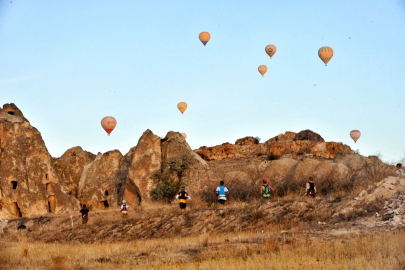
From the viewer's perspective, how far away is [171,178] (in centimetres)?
3928

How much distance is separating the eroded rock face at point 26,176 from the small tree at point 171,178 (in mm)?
7831

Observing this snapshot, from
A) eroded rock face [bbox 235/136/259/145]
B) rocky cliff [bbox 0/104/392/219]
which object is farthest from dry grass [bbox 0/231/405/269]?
eroded rock face [bbox 235/136/259/145]

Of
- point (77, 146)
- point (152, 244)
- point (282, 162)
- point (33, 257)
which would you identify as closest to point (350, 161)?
point (282, 162)

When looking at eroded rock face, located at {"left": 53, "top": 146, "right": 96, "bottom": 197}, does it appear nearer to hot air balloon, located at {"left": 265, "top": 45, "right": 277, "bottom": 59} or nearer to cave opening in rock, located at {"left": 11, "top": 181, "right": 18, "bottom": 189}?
cave opening in rock, located at {"left": 11, "top": 181, "right": 18, "bottom": 189}

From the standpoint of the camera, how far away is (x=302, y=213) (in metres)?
21.7

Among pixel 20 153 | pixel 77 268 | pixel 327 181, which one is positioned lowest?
pixel 77 268

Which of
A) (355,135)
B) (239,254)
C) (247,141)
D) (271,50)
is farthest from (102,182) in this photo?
(247,141)

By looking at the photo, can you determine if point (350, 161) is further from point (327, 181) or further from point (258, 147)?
point (258, 147)

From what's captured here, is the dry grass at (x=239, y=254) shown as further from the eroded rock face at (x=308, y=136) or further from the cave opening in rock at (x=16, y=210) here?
the eroded rock face at (x=308, y=136)

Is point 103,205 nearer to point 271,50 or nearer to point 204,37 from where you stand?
point 204,37

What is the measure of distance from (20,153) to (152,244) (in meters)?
27.2

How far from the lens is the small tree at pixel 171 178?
38.4 metres

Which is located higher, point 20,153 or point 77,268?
point 20,153

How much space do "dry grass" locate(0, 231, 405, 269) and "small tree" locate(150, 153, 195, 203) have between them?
19.0 m
